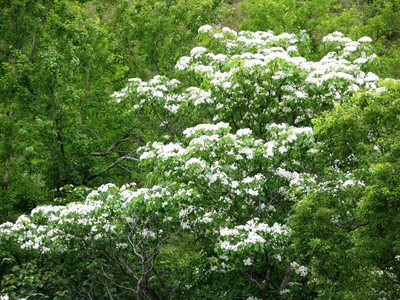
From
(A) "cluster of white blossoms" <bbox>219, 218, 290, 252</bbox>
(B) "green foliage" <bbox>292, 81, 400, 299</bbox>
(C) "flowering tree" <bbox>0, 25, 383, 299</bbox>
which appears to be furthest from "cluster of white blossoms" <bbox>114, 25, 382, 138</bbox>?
(A) "cluster of white blossoms" <bbox>219, 218, 290, 252</bbox>

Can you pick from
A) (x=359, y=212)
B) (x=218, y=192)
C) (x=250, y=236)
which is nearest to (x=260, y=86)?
(x=218, y=192)

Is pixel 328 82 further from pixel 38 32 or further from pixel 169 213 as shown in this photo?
pixel 38 32

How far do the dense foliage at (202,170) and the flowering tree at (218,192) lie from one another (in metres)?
0.04

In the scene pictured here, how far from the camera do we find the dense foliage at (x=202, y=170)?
8359 millimetres

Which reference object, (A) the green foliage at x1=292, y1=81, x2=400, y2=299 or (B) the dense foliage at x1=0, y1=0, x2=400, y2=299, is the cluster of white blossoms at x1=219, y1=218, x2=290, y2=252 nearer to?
(B) the dense foliage at x1=0, y1=0, x2=400, y2=299

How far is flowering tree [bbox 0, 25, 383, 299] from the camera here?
32.1 ft

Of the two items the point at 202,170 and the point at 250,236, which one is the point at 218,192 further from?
the point at 250,236

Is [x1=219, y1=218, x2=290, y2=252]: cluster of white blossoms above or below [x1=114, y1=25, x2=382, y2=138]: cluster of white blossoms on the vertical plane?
below

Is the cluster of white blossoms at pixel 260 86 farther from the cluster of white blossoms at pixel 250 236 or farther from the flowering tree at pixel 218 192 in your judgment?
the cluster of white blossoms at pixel 250 236

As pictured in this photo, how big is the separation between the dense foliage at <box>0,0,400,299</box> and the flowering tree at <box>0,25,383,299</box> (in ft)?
0.13

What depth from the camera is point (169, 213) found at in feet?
32.2

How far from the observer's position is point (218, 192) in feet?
33.4

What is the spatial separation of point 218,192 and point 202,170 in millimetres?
876

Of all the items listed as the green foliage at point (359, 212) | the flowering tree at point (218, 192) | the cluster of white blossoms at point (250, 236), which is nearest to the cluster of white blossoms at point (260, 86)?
the flowering tree at point (218, 192)
